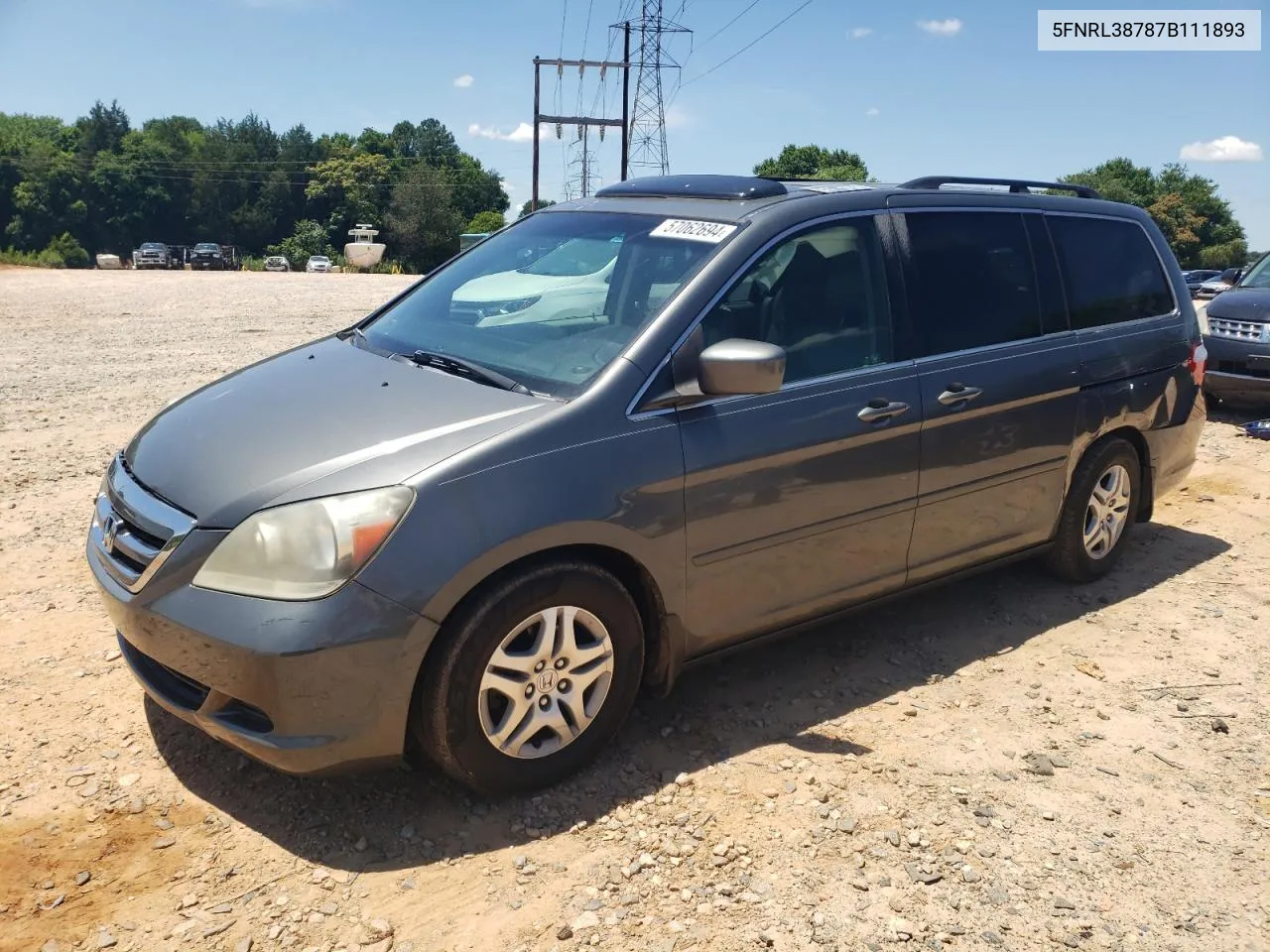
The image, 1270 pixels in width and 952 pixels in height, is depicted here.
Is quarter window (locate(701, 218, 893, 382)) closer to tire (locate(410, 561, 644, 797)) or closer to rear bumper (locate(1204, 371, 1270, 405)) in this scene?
tire (locate(410, 561, 644, 797))

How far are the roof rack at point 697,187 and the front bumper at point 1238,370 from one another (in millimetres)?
7141

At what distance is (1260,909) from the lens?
112 inches

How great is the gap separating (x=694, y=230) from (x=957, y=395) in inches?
50.3

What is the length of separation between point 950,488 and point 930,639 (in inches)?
31.4

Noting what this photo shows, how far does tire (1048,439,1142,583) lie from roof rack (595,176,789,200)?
7.01ft

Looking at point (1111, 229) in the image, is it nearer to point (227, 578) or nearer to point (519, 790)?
point (519, 790)

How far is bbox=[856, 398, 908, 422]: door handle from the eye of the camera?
3781 millimetres

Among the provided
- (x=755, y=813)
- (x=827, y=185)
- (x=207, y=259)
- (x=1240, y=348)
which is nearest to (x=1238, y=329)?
(x=1240, y=348)

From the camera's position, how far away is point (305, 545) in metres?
2.77

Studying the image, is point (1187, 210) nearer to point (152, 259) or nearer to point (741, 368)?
point (152, 259)

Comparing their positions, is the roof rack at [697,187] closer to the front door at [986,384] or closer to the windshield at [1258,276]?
the front door at [986,384]

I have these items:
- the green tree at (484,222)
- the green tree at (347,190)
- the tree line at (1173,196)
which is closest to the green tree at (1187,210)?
the tree line at (1173,196)

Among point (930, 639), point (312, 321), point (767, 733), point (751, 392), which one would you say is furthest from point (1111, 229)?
point (312, 321)

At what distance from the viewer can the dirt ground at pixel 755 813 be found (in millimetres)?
2715
